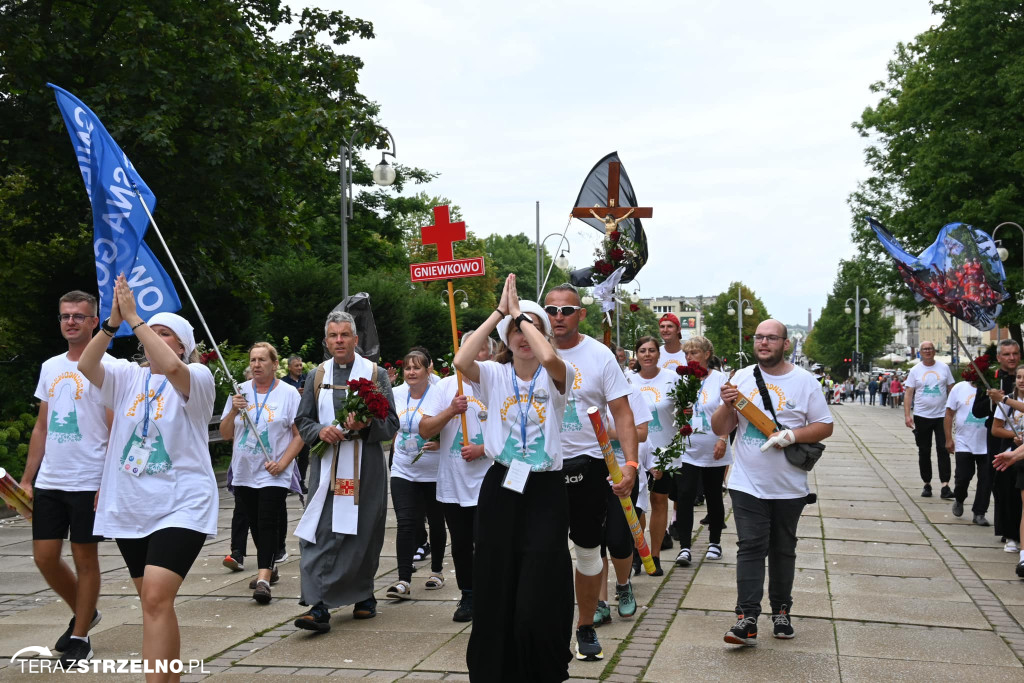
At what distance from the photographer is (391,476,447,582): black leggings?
8289mm

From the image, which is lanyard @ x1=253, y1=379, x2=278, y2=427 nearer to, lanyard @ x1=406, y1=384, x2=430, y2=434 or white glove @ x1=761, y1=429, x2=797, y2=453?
lanyard @ x1=406, y1=384, x2=430, y2=434

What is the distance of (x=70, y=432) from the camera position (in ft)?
21.0

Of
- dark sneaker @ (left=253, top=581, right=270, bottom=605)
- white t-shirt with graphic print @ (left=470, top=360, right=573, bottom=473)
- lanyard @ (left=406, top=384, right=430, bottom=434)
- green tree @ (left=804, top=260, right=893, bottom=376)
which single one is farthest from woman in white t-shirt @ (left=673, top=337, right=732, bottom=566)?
green tree @ (left=804, top=260, right=893, bottom=376)

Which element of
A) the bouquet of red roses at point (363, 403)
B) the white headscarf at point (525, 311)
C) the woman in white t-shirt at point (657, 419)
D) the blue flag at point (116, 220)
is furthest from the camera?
the woman in white t-shirt at point (657, 419)

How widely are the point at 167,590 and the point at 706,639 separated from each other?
3.40 meters

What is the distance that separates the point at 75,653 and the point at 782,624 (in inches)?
162

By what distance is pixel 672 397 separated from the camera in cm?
934

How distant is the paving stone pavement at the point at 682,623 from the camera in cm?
612

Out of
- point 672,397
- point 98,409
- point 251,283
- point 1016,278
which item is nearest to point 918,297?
point 672,397

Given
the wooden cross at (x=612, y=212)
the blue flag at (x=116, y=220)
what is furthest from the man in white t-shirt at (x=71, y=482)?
the wooden cross at (x=612, y=212)

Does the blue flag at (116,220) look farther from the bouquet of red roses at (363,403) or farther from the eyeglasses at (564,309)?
the eyeglasses at (564,309)

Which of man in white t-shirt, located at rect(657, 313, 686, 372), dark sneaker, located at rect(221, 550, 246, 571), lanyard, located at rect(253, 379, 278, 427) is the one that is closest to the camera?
lanyard, located at rect(253, 379, 278, 427)

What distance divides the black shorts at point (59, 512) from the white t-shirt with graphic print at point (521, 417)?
2.52 meters

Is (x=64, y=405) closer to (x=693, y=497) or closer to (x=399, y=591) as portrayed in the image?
(x=399, y=591)
